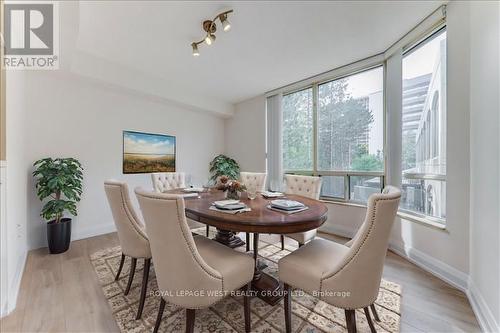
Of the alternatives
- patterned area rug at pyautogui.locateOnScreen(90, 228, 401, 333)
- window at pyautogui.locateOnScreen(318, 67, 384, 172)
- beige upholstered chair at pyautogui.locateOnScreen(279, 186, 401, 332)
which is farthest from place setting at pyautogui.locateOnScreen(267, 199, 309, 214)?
window at pyautogui.locateOnScreen(318, 67, 384, 172)

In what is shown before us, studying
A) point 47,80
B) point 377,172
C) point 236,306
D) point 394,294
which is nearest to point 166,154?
point 47,80

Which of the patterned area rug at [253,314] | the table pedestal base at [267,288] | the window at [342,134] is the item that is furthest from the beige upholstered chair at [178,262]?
Result: the window at [342,134]

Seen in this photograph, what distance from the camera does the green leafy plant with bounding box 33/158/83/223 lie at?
2.59 meters

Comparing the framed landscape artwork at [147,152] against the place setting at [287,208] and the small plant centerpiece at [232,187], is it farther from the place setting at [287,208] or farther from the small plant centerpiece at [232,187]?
the place setting at [287,208]

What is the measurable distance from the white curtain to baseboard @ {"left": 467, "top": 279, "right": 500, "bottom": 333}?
9.35ft

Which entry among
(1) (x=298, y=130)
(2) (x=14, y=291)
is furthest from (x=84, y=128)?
(1) (x=298, y=130)

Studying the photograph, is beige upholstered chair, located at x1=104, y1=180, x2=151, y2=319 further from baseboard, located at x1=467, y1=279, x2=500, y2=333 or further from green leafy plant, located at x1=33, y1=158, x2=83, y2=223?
baseboard, located at x1=467, y1=279, x2=500, y2=333

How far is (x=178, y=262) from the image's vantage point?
114 centimetres

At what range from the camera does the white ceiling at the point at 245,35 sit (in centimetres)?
200

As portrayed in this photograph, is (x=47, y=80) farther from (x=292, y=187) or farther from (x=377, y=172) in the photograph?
(x=377, y=172)

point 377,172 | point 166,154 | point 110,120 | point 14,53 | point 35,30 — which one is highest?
point 35,30

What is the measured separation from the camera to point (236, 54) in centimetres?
287

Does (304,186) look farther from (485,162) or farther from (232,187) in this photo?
(485,162)

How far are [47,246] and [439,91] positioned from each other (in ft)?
17.5
